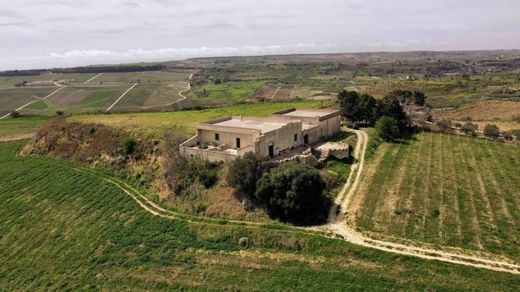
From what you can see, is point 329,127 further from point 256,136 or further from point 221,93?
point 221,93

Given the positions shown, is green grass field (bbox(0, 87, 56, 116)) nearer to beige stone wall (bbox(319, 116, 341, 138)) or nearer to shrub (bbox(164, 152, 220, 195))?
shrub (bbox(164, 152, 220, 195))

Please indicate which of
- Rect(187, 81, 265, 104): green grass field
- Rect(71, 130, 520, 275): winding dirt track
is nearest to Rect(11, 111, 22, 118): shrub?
Rect(187, 81, 265, 104): green grass field

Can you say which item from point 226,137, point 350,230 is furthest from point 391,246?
point 226,137

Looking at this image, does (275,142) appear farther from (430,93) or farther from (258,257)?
(430,93)

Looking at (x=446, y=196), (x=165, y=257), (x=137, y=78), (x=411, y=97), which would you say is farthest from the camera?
(x=137, y=78)

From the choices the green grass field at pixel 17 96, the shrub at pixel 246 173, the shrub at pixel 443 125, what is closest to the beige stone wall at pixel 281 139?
the shrub at pixel 246 173

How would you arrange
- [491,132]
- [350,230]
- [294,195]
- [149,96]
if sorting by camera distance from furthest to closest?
[149,96] → [491,132] → [294,195] → [350,230]
